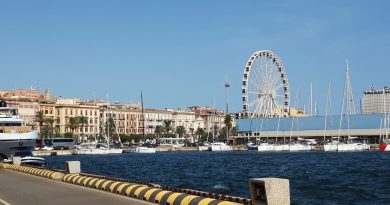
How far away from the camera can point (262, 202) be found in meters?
17.8

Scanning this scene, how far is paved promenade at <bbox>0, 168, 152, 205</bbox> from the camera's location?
23.5m

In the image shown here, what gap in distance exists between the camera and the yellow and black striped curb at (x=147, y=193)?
66.5 ft

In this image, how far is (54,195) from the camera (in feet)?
86.3

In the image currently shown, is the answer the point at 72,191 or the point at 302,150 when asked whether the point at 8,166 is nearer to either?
the point at 72,191

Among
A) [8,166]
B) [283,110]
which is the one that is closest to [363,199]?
[8,166]

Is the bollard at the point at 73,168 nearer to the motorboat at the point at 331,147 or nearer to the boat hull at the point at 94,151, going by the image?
the motorboat at the point at 331,147

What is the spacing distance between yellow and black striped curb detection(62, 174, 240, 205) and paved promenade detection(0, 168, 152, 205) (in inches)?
17.5

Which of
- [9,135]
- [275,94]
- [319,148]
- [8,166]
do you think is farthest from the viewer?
[319,148]

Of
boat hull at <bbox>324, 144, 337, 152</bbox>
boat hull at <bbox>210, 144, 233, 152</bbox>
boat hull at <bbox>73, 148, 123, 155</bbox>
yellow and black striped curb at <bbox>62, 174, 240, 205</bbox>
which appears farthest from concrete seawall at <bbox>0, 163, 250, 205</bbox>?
boat hull at <bbox>210, 144, 233, 152</bbox>

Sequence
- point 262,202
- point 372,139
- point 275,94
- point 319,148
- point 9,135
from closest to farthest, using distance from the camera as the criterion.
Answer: point 262,202, point 9,135, point 275,94, point 319,148, point 372,139

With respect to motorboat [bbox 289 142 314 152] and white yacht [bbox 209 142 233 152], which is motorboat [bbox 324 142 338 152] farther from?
white yacht [bbox 209 142 233 152]

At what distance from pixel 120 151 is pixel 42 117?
4116 centimetres

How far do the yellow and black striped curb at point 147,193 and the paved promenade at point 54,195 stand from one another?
0.44m

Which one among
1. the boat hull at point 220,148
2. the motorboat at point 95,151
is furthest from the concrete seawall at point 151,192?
the boat hull at point 220,148
